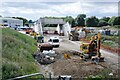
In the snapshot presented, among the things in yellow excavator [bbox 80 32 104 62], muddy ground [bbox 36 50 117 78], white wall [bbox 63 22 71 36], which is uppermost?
white wall [bbox 63 22 71 36]

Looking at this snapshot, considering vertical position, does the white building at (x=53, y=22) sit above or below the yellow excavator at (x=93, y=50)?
above

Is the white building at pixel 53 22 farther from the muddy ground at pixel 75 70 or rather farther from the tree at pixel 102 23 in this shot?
the muddy ground at pixel 75 70

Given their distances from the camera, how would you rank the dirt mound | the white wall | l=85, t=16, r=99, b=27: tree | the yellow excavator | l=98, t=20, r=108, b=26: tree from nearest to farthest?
the dirt mound
the yellow excavator
the white wall
l=85, t=16, r=99, b=27: tree
l=98, t=20, r=108, b=26: tree

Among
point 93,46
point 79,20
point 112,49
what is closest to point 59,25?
point 79,20

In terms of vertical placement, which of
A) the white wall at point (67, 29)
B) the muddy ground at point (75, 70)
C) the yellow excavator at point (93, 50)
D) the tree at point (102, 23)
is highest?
the tree at point (102, 23)

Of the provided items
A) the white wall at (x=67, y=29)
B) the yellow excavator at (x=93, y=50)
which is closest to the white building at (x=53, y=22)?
the white wall at (x=67, y=29)

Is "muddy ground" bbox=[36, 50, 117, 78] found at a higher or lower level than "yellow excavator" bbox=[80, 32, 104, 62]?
lower

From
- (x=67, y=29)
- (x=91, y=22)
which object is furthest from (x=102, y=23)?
(x=67, y=29)

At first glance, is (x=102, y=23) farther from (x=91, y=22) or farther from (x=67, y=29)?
(x=67, y=29)

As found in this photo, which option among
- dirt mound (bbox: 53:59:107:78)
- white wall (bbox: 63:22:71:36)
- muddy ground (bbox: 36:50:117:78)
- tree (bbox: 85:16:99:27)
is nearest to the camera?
muddy ground (bbox: 36:50:117:78)

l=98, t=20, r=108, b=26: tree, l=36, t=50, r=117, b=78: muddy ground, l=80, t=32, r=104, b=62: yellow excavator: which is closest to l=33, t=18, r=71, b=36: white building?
l=98, t=20, r=108, b=26: tree

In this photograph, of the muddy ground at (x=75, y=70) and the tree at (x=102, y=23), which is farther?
the tree at (x=102, y=23)

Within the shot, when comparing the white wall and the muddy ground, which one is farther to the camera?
the white wall

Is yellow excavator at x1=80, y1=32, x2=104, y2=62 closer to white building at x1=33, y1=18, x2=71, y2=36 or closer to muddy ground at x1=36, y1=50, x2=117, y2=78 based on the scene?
muddy ground at x1=36, y1=50, x2=117, y2=78
